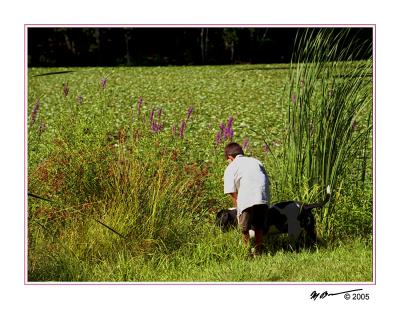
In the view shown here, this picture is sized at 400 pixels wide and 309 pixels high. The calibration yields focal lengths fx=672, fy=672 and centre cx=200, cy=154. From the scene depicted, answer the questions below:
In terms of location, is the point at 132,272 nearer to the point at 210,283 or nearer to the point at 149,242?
the point at 149,242

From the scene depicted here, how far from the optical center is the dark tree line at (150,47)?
3472 cm

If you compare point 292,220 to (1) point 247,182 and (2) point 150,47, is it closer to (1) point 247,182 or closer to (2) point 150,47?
(1) point 247,182

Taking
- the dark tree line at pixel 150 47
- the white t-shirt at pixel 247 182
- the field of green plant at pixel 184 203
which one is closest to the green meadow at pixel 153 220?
the field of green plant at pixel 184 203

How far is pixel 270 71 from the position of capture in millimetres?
27641

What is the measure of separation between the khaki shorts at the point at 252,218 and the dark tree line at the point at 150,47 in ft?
91.4

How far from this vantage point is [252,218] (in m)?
6.70

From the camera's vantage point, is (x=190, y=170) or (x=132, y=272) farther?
(x=190, y=170)

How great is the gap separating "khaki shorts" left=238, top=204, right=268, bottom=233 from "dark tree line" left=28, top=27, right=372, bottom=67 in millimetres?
27854

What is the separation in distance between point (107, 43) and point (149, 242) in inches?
1295

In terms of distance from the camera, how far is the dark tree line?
34719mm

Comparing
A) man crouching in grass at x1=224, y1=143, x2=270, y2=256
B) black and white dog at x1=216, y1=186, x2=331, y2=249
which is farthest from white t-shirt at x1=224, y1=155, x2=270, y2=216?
black and white dog at x1=216, y1=186, x2=331, y2=249

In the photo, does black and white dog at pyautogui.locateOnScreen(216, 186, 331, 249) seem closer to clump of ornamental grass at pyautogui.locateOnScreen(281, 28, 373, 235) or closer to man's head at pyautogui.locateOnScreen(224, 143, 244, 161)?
clump of ornamental grass at pyautogui.locateOnScreen(281, 28, 373, 235)

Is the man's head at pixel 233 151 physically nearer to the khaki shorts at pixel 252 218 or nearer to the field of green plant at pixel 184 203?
the field of green plant at pixel 184 203

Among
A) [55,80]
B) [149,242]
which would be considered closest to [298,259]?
[149,242]
